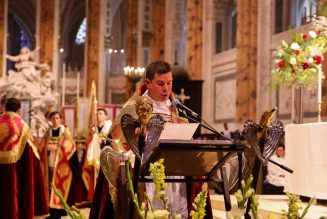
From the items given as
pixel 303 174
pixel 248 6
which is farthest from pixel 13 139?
pixel 248 6

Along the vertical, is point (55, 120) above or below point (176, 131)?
below

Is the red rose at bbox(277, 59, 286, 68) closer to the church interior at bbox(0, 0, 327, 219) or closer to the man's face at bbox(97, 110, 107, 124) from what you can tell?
the church interior at bbox(0, 0, 327, 219)

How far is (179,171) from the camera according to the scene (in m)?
3.55

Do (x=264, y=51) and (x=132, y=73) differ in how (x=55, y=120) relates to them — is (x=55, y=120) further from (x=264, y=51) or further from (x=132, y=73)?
(x=132, y=73)

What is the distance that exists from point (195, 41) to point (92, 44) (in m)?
7.05

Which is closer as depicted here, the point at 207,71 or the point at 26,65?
the point at 207,71

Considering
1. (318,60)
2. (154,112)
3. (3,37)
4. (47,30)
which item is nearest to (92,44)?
(47,30)

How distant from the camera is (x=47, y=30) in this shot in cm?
2558

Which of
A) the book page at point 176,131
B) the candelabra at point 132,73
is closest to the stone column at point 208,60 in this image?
the candelabra at point 132,73

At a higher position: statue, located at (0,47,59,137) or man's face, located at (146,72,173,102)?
statue, located at (0,47,59,137)

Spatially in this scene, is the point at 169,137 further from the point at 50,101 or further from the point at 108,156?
the point at 50,101

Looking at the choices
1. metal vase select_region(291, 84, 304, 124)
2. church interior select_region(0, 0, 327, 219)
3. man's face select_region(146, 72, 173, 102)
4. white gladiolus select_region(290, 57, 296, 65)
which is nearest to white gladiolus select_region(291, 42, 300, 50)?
white gladiolus select_region(290, 57, 296, 65)

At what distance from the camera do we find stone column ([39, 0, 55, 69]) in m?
25.4

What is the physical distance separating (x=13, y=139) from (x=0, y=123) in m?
0.22
